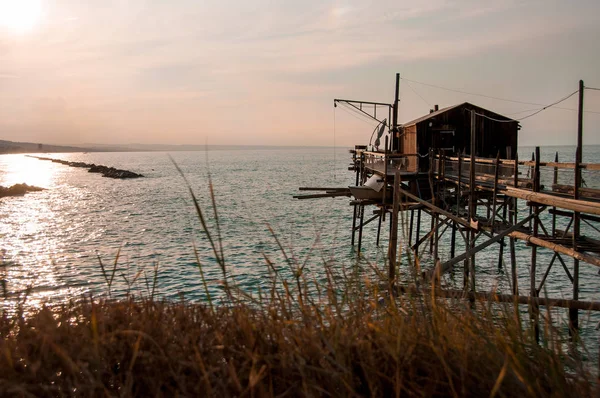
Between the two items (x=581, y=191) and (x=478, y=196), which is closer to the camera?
(x=581, y=191)

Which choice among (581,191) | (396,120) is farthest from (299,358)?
(396,120)

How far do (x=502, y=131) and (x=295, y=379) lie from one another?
26.1m

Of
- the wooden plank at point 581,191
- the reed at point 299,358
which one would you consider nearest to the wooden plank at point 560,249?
the wooden plank at point 581,191

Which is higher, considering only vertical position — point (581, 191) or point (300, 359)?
point (581, 191)

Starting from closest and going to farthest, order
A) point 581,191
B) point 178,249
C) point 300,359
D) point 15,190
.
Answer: point 300,359, point 581,191, point 178,249, point 15,190

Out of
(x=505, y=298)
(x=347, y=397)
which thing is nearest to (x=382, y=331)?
(x=347, y=397)

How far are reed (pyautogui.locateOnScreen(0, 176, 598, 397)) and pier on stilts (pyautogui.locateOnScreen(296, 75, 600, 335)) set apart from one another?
90cm

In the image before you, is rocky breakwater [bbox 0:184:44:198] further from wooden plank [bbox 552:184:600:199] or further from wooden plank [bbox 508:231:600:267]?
wooden plank [bbox 552:184:600:199]

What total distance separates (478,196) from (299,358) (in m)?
16.6

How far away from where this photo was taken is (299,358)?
2.83 meters

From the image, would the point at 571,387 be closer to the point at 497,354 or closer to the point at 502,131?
the point at 497,354

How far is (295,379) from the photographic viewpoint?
3064 mm

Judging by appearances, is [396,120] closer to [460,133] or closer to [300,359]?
[460,133]

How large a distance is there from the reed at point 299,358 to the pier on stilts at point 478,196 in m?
0.90
